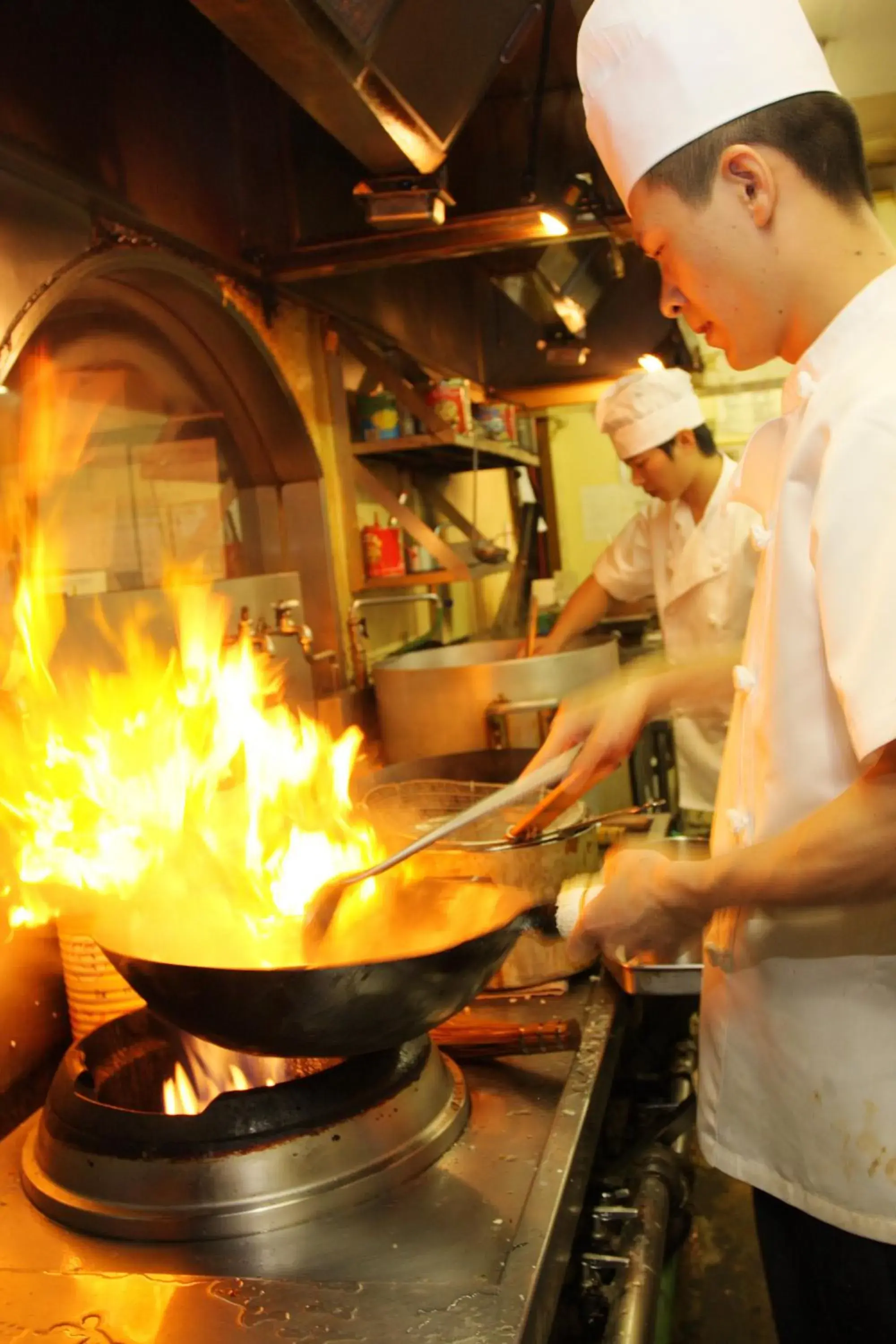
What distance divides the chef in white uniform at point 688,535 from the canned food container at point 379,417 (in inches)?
25.2

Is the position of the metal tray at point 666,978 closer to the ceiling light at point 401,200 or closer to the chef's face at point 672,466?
the ceiling light at point 401,200

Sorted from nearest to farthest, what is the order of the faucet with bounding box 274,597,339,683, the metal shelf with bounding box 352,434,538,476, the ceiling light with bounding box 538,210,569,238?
1. the ceiling light with bounding box 538,210,569,238
2. the faucet with bounding box 274,597,339,683
3. the metal shelf with bounding box 352,434,538,476

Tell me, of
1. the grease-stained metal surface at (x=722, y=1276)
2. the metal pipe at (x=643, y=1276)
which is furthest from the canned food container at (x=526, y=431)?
the metal pipe at (x=643, y=1276)

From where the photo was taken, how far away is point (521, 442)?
20.4 feet

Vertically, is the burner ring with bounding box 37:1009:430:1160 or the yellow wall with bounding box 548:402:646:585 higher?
the yellow wall with bounding box 548:402:646:585

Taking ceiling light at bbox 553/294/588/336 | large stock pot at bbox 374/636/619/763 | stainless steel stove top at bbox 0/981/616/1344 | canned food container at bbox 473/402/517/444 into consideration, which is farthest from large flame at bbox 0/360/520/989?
ceiling light at bbox 553/294/588/336

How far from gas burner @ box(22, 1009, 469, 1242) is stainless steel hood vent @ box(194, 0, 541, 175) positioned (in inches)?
53.9

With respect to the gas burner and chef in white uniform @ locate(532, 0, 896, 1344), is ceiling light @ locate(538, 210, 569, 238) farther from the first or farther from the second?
the gas burner

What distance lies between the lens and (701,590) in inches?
132

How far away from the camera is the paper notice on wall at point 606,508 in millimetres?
7148

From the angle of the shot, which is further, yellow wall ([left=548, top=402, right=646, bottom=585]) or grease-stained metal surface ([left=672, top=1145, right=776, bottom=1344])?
yellow wall ([left=548, top=402, right=646, bottom=585])

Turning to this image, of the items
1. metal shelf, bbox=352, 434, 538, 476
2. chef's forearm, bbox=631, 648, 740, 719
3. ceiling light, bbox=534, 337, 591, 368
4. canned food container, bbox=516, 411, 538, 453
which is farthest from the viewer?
canned food container, bbox=516, 411, 538, 453

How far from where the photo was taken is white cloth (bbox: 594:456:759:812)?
10.6 feet

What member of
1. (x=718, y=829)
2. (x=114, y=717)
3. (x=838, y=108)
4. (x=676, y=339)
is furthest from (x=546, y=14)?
(x=676, y=339)
